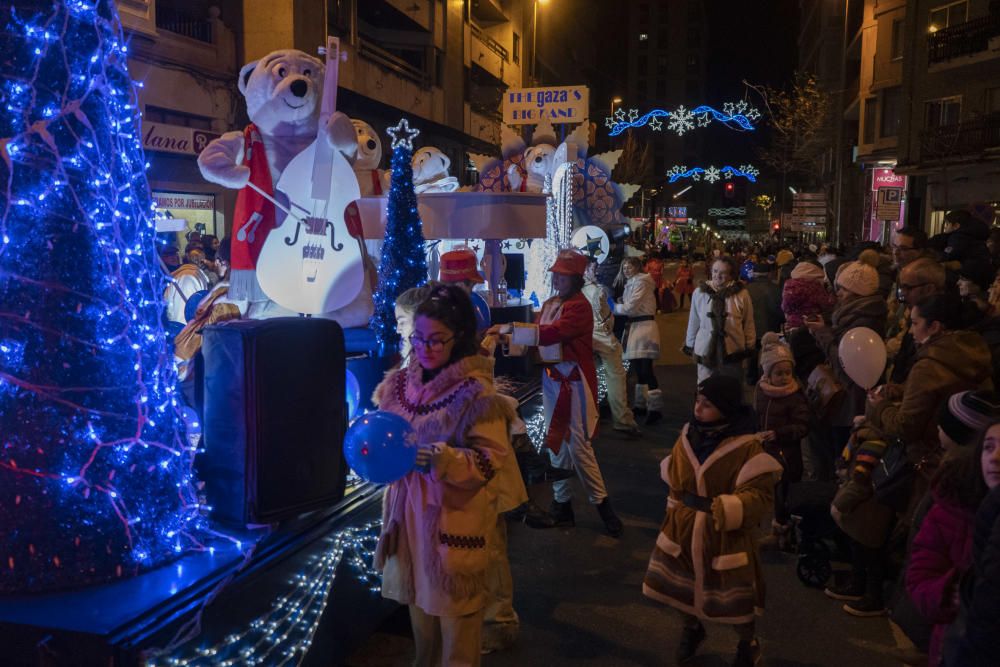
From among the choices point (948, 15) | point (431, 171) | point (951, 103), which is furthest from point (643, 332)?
point (948, 15)

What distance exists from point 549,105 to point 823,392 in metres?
8.07

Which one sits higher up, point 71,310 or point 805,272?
point 805,272

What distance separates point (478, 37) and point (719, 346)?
2675cm

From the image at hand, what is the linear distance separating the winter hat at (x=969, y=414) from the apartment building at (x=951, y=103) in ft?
68.6

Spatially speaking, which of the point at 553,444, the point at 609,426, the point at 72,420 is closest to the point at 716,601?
the point at 553,444

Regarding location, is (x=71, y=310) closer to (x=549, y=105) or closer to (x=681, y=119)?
(x=549, y=105)

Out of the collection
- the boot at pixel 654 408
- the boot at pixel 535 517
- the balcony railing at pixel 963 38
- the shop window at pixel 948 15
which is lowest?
the boot at pixel 535 517

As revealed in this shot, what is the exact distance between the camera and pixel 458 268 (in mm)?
5477

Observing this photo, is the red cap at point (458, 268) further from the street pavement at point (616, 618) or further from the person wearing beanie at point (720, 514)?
the person wearing beanie at point (720, 514)

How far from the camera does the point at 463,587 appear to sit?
303 cm

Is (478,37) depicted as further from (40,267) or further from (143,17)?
(40,267)

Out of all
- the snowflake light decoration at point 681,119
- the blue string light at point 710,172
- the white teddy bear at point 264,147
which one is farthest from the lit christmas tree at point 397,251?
the blue string light at point 710,172

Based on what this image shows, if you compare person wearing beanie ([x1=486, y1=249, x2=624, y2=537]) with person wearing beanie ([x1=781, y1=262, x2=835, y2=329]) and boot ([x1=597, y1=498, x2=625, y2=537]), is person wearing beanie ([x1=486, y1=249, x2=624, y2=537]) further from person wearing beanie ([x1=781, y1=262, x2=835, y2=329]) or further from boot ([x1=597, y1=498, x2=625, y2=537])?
person wearing beanie ([x1=781, y1=262, x2=835, y2=329])

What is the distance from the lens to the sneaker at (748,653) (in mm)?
3836
